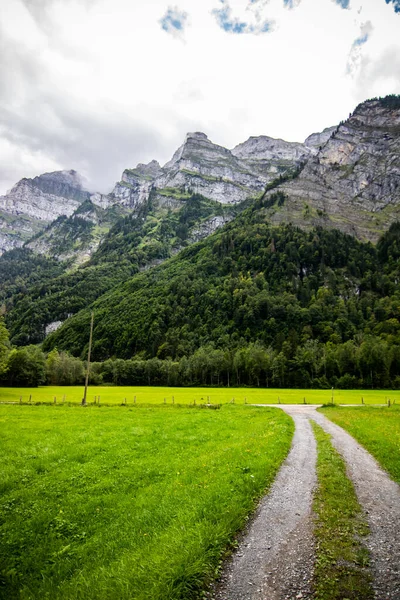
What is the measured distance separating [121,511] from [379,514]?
854cm

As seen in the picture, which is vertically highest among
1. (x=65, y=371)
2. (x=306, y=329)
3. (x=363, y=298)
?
(x=363, y=298)

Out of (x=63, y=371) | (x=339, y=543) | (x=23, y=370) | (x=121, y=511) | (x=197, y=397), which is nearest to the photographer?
(x=339, y=543)

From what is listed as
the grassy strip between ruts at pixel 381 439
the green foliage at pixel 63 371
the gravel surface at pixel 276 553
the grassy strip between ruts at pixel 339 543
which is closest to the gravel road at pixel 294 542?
the gravel surface at pixel 276 553

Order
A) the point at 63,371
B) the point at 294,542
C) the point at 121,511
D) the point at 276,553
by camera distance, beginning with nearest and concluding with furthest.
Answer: the point at 276,553
the point at 294,542
the point at 121,511
the point at 63,371

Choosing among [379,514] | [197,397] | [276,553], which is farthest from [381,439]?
[197,397]

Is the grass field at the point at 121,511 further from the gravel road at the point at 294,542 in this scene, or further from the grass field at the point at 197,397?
the grass field at the point at 197,397

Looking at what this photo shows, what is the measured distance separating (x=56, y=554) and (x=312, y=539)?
6.80 metres

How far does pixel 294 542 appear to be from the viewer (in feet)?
28.4

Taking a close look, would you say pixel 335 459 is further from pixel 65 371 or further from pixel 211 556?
pixel 65 371

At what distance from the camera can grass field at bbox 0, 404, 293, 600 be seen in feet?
23.0

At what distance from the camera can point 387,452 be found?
18766mm

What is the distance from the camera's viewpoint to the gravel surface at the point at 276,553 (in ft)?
21.7

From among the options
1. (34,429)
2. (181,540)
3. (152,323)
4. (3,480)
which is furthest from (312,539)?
(152,323)

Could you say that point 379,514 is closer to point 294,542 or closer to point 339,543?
Result: point 339,543
